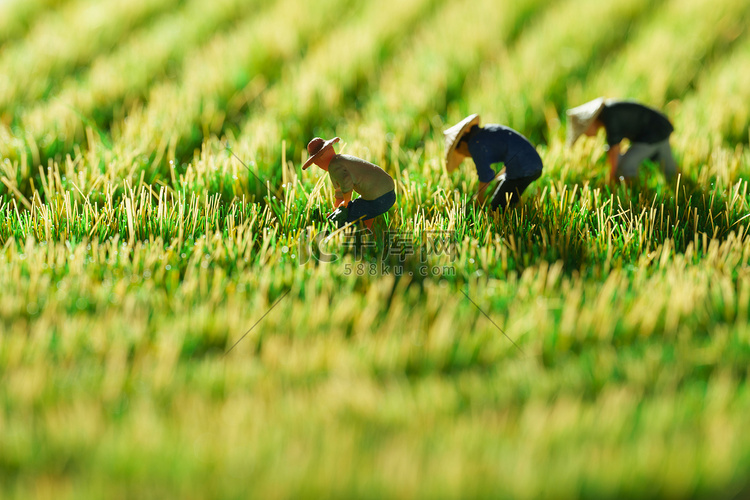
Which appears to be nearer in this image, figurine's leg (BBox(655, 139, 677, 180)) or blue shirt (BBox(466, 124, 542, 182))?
blue shirt (BBox(466, 124, 542, 182))

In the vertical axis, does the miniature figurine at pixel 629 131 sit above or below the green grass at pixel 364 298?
above

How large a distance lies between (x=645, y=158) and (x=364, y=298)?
1452 millimetres

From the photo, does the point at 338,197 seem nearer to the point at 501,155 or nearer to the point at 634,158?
the point at 501,155

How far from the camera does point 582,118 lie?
7.75 feet

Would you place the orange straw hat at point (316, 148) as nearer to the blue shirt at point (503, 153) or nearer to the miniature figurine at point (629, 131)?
the blue shirt at point (503, 153)

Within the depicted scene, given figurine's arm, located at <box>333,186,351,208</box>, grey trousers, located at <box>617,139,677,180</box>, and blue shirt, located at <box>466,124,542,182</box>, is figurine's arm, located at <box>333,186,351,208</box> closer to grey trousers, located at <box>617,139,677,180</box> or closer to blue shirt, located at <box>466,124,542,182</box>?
blue shirt, located at <box>466,124,542,182</box>

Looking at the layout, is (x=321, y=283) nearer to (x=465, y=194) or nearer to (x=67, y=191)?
(x=465, y=194)

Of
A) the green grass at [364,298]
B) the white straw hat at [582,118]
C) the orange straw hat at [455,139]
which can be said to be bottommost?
the green grass at [364,298]

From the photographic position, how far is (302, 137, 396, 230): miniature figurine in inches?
77.6

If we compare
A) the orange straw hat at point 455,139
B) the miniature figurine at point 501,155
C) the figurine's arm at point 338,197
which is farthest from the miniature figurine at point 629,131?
the figurine's arm at point 338,197

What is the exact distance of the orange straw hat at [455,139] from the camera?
7.06 ft

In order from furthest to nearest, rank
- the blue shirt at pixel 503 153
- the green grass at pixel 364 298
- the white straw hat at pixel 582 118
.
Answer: the white straw hat at pixel 582 118 → the blue shirt at pixel 503 153 → the green grass at pixel 364 298

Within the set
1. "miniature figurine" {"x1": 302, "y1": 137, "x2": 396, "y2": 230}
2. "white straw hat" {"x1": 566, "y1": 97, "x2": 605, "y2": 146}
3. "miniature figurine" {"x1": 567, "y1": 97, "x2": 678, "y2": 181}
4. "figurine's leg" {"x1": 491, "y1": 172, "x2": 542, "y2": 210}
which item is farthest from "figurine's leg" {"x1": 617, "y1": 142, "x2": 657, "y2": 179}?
"miniature figurine" {"x1": 302, "y1": 137, "x2": 396, "y2": 230}

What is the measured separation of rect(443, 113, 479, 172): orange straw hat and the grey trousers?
71 cm
